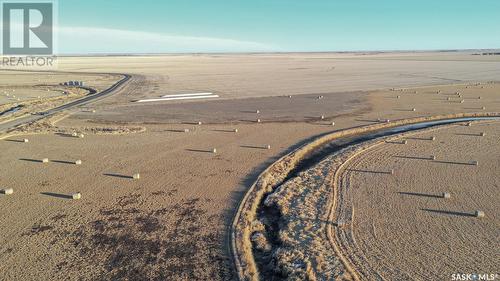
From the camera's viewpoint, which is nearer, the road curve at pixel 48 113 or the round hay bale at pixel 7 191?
the round hay bale at pixel 7 191

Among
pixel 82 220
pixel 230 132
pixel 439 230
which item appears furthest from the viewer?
pixel 230 132

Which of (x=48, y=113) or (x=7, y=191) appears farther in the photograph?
(x=48, y=113)

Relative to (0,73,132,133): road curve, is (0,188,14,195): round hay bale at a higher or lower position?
Answer: lower

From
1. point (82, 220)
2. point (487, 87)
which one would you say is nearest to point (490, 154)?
point (82, 220)

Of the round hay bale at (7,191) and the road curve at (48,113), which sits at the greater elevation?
the road curve at (48,113)

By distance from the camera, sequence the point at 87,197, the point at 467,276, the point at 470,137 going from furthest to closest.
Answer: the point at 470,137 → the point at 87,197 → the point at 467,276

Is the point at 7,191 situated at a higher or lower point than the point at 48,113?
lower

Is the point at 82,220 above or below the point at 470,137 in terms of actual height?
below

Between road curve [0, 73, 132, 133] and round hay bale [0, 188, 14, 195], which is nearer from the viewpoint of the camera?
round hay bale [0, 188, 14, 195]

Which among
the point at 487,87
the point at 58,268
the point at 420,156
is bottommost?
the point at 58,268

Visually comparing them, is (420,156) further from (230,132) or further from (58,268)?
(58,268)

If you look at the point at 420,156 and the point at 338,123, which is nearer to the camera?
the point at 420,156
